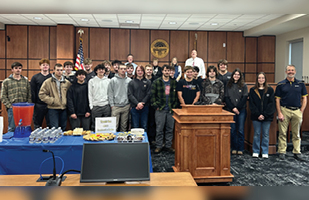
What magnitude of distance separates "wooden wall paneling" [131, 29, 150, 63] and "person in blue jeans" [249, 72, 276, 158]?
17.8 ft

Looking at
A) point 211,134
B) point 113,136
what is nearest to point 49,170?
point 113,136

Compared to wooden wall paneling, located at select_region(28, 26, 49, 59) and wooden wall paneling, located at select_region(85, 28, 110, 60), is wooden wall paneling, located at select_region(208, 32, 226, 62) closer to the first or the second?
wooden wall paneling, located at select_region(85, 28, 110, 60)

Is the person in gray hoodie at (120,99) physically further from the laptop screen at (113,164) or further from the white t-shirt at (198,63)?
the white t-shirt at (198,63)

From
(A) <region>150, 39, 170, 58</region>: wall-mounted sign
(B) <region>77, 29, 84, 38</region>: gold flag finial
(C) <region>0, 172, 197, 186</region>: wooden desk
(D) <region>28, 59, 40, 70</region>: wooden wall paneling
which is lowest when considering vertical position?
(C) <region>0, 172, 197, 186</region>: wooden desk

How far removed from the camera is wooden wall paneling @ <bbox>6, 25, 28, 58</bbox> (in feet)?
29.0

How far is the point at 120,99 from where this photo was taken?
4695 millimetres

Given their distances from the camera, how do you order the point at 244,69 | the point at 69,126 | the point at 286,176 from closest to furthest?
the point at 286,176 < the point at 69,126 < the point at 244,69

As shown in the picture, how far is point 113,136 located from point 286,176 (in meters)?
2.46

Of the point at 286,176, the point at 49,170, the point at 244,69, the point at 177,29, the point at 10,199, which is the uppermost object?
the point at 177,29

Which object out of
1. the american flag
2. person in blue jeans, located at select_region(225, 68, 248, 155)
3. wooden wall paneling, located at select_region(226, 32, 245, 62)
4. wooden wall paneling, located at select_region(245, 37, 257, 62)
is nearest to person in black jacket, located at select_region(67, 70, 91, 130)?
person in blue jeans, located at select_region(225, 68, 248, 155)

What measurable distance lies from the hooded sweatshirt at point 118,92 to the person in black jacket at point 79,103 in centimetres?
42
